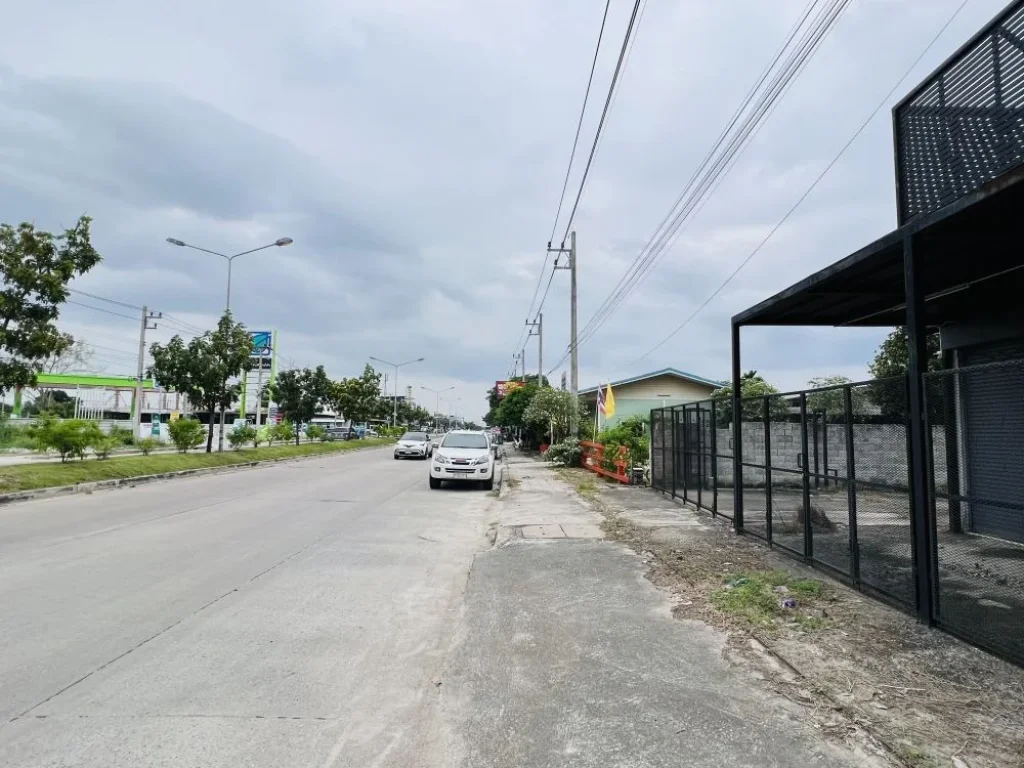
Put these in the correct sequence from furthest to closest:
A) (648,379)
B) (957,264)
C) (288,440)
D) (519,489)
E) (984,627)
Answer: (288,440) → (648,379) → (519,489) → (957,264) → (984,627)

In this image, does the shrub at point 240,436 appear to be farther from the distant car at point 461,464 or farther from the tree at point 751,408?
the tree at point 751,408

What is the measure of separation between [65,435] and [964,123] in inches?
877

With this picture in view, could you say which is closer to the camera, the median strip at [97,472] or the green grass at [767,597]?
the green grass at [767,597]

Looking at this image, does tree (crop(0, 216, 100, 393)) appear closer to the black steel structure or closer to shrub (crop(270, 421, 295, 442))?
the black steel structure

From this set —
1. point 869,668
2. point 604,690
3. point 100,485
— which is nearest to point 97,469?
point 100,485

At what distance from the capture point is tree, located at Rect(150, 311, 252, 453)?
26875 millimetres

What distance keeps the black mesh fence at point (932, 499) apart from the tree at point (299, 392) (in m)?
41.6

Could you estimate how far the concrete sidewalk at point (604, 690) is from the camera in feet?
11.8

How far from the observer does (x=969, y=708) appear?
4035mm

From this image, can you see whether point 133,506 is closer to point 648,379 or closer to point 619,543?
point 619,543

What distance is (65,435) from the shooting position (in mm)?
19938

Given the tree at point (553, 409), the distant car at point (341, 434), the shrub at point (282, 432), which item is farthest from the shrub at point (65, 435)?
the distant car at point (341, 434)

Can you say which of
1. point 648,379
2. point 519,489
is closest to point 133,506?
point 519,489

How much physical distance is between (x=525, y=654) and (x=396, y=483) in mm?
15644
